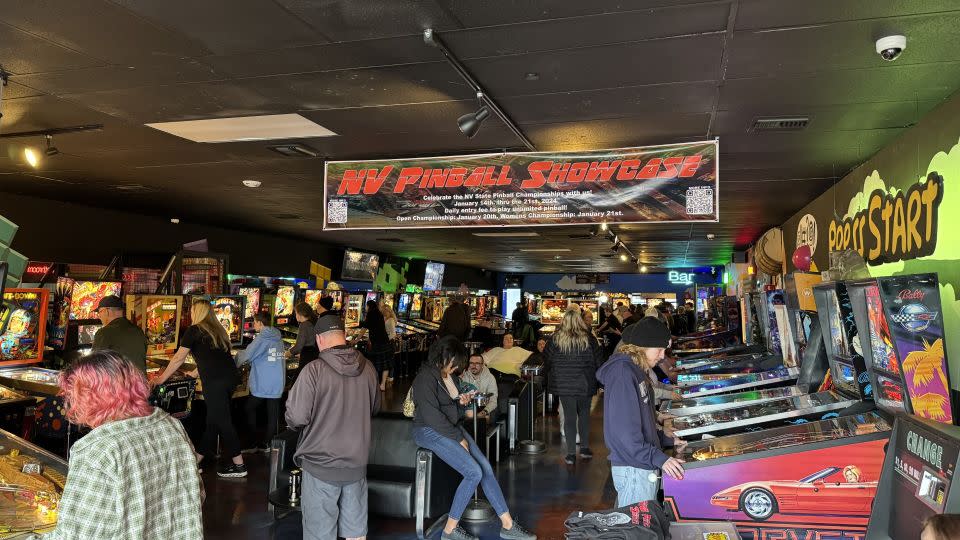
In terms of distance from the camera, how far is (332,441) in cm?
365

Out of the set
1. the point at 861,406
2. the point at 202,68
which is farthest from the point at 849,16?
the point at 202,68

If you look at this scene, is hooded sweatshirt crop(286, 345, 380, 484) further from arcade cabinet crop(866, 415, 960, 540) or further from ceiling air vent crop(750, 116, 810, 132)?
ceiling air vent crop(750, 116, 810, 132)

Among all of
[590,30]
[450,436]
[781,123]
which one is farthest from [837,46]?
[450,436]

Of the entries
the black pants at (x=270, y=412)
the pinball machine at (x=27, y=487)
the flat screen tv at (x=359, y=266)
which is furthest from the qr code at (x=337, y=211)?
the flat screen tv at (x=359, y=266)

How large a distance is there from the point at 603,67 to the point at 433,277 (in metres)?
15.8

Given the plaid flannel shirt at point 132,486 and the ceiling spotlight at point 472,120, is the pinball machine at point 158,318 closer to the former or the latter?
the ceiling spotlight at point 472,120

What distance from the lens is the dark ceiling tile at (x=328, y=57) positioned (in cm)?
330

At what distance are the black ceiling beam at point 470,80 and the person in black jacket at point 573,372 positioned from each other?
238cm

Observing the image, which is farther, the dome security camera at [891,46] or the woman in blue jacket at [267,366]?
the woman in blue jacket at [267,366]

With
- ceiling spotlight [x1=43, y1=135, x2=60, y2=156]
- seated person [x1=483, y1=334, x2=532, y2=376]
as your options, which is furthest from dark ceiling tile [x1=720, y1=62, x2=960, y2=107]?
ceiling spotlight [x1=43, y1=135, x2=60, y2=156]

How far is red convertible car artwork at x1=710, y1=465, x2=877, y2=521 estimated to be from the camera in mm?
3133

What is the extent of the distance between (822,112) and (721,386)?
272 cm

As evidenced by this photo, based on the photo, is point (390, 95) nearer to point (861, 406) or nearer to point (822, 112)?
point (822, 112)

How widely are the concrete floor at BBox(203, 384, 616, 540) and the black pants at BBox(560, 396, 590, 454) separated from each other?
21 cm
